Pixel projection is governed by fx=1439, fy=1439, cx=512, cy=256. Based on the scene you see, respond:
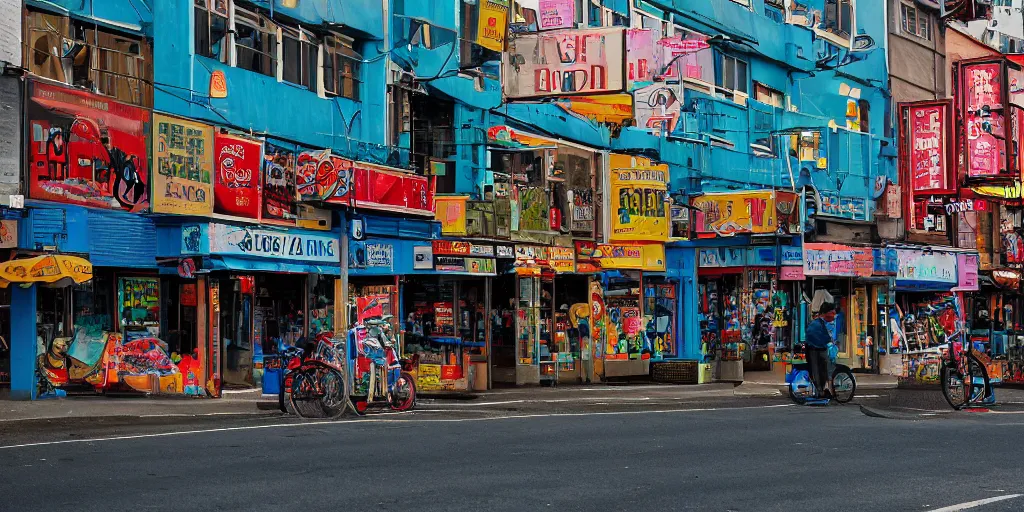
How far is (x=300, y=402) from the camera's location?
21.3 m

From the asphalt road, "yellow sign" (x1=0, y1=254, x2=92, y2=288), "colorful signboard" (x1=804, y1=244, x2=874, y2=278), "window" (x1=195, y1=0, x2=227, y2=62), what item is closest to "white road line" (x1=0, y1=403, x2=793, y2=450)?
the asphalt road

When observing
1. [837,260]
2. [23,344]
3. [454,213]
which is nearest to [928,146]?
[837,260]

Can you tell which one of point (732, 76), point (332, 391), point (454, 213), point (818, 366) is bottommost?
point (332, 391)

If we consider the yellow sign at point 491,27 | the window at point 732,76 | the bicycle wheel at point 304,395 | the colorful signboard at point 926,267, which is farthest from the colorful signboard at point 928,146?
the bicycle wheel at point 304,395

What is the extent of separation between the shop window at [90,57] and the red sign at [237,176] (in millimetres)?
1631

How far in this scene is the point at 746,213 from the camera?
1551 inches

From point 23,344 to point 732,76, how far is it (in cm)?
2599

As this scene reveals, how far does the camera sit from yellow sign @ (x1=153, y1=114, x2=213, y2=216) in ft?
82.1

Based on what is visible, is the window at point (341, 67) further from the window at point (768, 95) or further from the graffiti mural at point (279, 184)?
the window at point (768, 95)

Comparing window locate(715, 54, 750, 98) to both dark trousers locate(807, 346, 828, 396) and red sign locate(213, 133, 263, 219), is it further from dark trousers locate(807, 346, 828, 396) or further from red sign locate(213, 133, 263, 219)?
red sign locate(213, 133, 263, 219)

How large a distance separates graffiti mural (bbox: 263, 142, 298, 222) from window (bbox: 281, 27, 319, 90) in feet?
5.89

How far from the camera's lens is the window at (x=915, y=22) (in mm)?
51219

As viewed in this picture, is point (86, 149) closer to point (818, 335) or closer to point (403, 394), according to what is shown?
point (403, 394)

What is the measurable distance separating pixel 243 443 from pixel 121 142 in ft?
33.7
